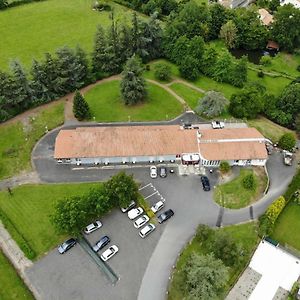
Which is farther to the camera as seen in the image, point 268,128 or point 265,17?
point 265,17

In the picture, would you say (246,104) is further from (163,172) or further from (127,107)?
(127,107)

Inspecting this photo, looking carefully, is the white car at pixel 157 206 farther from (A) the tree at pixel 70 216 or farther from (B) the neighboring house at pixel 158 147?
(A) the tree at pixel 70 216

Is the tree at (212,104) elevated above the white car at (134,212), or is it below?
above

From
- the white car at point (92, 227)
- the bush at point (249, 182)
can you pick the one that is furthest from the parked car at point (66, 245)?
the bush at point (249, 182)

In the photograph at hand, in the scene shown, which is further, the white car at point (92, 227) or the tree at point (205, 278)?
the white car at point (92, 227)

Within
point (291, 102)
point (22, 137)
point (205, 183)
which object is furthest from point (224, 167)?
point (22, 137)

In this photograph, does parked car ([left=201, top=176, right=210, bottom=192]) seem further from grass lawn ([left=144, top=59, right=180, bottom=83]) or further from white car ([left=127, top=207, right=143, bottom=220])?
grass lawn ([left=144, top=59, right=180, bottom=83])

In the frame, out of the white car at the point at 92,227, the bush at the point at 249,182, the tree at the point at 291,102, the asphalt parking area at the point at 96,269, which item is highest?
the tree at the point at 291,102
